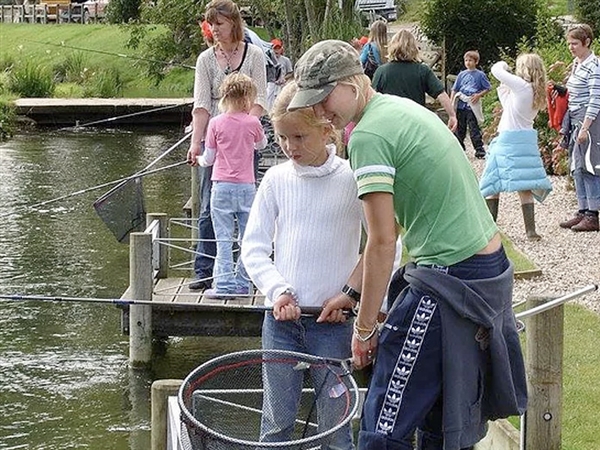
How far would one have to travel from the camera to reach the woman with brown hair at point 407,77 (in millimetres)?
11102

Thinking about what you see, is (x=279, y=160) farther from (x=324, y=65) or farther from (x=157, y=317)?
(x=324, y=65)

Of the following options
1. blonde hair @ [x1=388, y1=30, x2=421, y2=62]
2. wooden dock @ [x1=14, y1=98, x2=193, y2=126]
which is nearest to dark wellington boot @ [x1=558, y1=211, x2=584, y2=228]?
blonde hair @ [x1=388, y1=30, x2=421, y2=62]

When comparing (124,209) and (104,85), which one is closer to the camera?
(124,209)

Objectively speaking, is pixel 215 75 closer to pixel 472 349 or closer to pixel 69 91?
pixel 472 349

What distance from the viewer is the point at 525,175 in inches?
436

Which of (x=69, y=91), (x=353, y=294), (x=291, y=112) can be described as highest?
(x=291, y=112)

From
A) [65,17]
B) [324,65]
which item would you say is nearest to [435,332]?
[324,65]

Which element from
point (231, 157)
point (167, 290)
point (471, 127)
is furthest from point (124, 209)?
point (471, 127)

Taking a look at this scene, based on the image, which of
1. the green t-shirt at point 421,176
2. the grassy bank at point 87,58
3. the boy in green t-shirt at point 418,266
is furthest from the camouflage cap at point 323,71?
the grassy bank at point 87,58

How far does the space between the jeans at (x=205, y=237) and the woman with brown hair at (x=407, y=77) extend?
286 cm

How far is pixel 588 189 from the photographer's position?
37.4 ft

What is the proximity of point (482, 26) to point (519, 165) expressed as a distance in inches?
834

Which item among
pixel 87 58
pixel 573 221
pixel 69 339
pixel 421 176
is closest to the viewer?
pixel 421 176

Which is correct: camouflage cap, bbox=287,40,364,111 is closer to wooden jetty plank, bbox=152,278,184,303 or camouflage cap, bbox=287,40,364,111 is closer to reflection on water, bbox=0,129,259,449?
reflection on water, bbox=0,129,259,449
